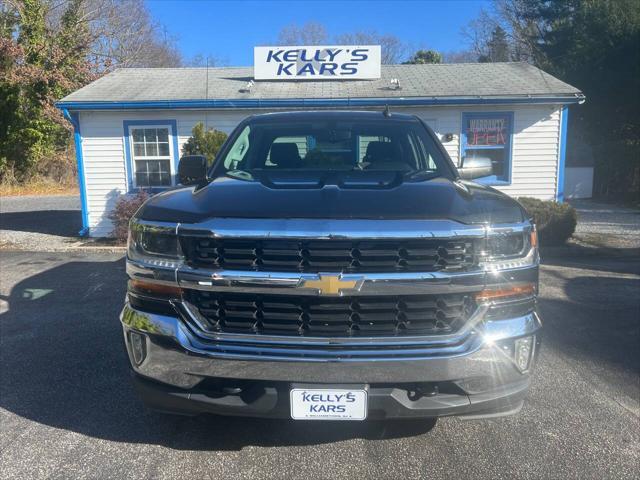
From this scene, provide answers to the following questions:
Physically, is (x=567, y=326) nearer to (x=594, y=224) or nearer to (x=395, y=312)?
(x=395, y=312)

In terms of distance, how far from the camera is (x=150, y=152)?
12281 millimetres

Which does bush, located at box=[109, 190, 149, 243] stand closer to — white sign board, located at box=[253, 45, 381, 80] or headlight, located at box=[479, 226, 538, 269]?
white sign board, located at box=[253, 45, 381, 80]

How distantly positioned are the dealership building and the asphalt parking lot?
7383mm

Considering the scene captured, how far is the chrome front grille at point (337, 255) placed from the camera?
275cm

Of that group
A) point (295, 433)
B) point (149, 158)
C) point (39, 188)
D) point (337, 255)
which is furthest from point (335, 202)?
point (39, 188)

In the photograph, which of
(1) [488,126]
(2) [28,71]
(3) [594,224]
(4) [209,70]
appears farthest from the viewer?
(2) [28,71]

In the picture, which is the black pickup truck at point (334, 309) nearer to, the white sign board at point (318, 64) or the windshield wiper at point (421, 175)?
the windshield wiper at point (421, 175)

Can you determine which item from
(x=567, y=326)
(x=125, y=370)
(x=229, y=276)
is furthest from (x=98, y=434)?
(x=567, y=326)

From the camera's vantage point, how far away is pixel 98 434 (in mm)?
3492

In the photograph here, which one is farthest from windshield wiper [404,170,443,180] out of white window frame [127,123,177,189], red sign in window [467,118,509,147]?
white window frame [127,123,177,189]

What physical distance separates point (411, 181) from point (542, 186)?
9.99 metres

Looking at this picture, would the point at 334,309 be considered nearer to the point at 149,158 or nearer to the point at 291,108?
the point at 291,108

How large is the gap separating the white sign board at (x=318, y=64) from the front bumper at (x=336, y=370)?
11104 mm

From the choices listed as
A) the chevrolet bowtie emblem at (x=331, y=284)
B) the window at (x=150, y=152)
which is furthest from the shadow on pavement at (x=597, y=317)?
the window at (x=150, y=152)
